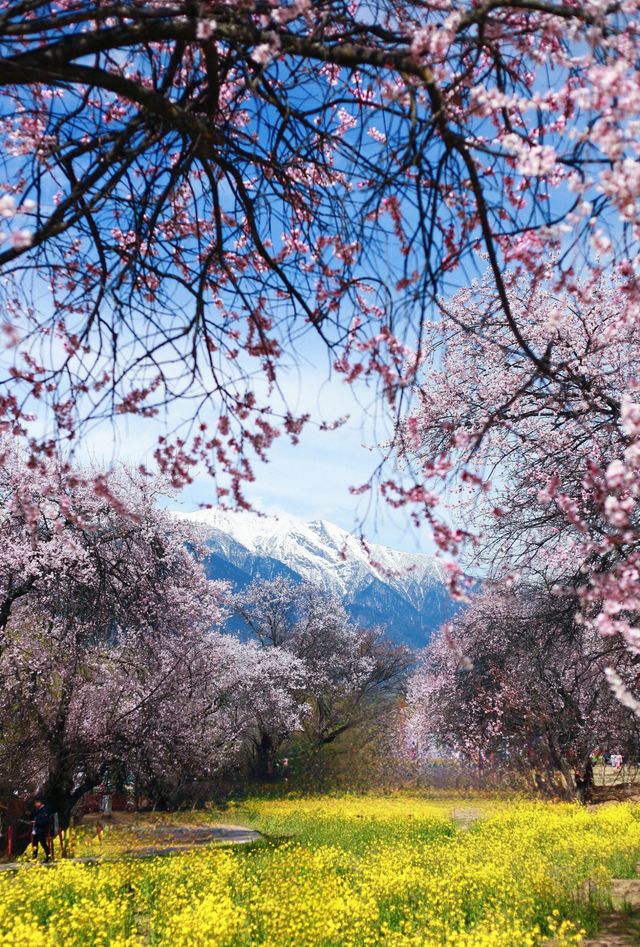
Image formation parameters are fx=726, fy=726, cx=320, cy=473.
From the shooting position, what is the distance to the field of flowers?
21.7 ft

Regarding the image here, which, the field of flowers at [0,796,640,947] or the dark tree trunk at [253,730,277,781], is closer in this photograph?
the field of flowers at [0,796,640,947]

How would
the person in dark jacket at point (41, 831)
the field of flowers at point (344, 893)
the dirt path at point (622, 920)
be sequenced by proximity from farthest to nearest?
the person in dark jacket at point (41, 831) → the dirt path at point (622, 920) → the field of flowers at point (344, 893)

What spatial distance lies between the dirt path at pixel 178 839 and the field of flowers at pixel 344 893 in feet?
3.14

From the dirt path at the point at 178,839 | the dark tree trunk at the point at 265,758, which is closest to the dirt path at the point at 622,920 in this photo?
the dirt path at the point at 178,839

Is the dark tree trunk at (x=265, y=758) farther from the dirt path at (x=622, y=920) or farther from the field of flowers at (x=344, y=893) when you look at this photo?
the dirt path at (x=622, y=920)

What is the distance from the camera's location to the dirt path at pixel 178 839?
1294 cm

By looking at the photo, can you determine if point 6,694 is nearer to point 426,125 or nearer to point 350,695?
point 426,125

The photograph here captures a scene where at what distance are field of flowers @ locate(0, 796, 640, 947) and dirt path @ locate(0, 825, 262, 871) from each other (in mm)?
958

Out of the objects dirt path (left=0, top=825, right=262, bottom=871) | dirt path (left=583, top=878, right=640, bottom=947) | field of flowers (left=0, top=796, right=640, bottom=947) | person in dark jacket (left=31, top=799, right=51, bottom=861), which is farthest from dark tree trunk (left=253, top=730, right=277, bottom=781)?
dirt path (left=583, top=878, right=640, bottom=947)

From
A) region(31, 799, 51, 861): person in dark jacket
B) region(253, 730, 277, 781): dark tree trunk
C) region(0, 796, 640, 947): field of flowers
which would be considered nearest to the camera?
region(0, 796, 640, 947): field of flowers

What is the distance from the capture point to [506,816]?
16344 millimetres

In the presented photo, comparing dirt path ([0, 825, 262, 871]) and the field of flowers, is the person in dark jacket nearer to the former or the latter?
dirt path ([0, 825, 262, 871])

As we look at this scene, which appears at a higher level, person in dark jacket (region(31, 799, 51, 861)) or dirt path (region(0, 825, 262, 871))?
person in dark jacket (region(31, 799, 51, 861))

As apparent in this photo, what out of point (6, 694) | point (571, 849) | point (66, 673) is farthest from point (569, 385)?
point (6, 694)
